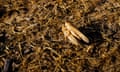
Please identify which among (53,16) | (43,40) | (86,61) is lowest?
(86,61)

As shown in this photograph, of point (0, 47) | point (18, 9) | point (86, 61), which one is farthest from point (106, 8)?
point (0, 47)

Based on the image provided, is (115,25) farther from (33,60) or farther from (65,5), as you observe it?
(33,60)

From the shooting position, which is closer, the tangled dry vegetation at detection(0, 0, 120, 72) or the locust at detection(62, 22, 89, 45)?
the tangled dry vegetation at detection(0, 0, 120, 72)

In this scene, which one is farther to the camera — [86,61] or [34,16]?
[34,16]

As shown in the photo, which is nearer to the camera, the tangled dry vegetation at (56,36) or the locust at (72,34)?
the tangled dry vegetation at (56,36)

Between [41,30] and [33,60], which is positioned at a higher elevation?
[41,30]
